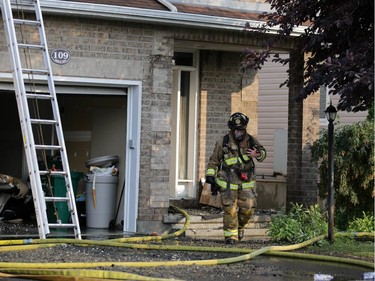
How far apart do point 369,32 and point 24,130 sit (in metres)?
4.48

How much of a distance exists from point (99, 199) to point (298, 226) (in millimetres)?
3284

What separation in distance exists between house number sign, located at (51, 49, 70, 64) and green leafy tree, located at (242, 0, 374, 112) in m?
2.63

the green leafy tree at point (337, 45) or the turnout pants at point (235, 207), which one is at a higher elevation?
the green leafy tree at point (337, 45)

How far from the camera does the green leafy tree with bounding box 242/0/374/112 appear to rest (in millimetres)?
10219

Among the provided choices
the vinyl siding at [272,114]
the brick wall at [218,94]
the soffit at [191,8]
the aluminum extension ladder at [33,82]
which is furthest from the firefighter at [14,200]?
the vinyl siding at [272,114]

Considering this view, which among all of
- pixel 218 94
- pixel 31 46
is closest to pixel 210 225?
pixel 218 94

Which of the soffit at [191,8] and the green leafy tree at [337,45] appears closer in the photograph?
the green leafy tree at [337,45]

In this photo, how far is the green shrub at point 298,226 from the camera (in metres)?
12.9

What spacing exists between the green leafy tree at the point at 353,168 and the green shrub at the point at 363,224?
23 centimetres

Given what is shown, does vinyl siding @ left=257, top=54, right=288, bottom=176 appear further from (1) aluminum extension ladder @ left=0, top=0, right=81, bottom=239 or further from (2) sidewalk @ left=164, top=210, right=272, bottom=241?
(1) aluminum extension ladder @ left=0, top=0, right=81, bottom=239

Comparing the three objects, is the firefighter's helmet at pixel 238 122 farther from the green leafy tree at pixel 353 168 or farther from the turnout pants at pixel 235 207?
the green leafy tree at pixel 353 168

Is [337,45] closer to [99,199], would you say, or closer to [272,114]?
[99,199]

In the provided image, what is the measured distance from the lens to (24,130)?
11.9 metres

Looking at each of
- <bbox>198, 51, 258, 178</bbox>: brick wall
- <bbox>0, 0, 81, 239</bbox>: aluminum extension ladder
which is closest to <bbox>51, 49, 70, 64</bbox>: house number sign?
<bbox>0, 0, 81, 239</bbox>: aluminum extension ladder
